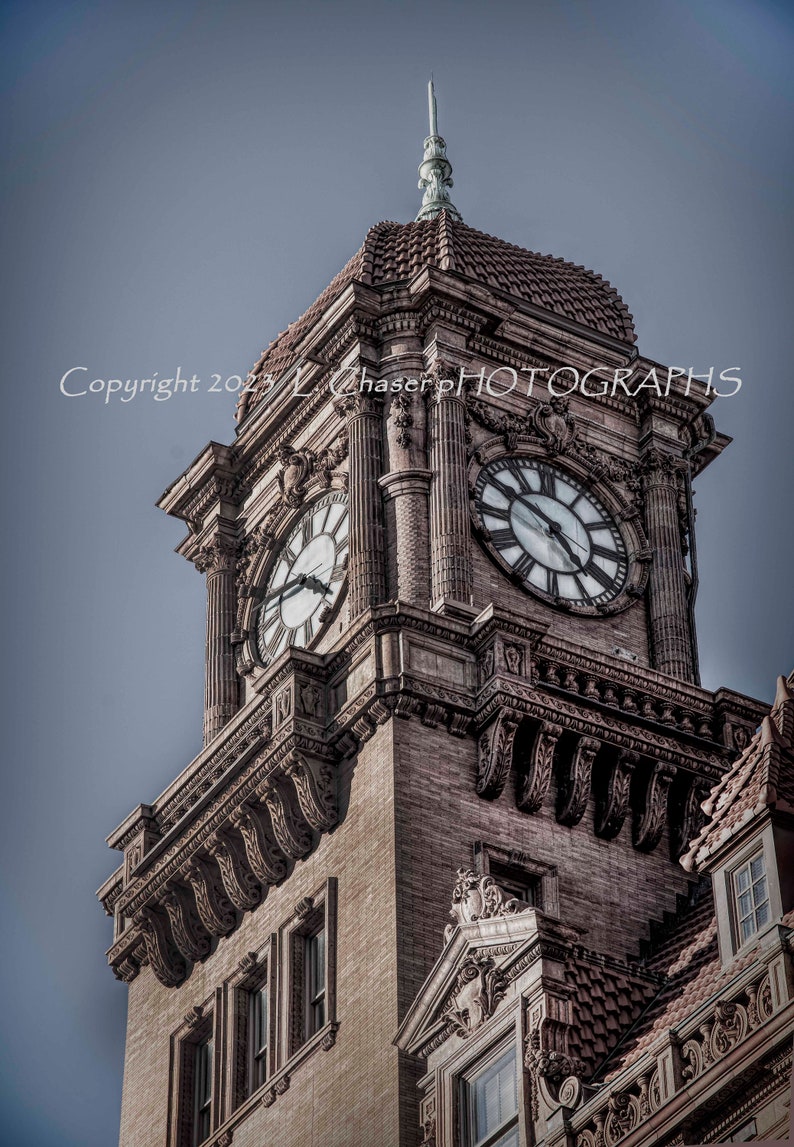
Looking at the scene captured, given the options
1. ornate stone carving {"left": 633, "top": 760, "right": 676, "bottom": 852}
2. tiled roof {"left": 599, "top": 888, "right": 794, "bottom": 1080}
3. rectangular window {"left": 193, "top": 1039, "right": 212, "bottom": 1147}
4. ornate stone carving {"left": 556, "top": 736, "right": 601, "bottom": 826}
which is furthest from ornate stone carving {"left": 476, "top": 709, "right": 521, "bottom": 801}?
rectangular window {"left": 193, "top": 1039, "right": 212, "bottom": 1147}

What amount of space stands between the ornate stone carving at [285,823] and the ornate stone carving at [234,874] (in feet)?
3.68

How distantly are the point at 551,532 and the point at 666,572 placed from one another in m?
2.62

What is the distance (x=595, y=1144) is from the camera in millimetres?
39281

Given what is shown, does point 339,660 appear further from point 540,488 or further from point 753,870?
point 753,870

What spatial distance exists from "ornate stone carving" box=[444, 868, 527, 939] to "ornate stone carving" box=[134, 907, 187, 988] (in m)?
10.8

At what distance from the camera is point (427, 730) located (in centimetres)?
5294

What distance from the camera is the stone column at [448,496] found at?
55875 mm

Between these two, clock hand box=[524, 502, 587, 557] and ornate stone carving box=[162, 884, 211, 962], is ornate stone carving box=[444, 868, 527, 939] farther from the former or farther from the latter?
clock hand box=[524, 502, 587, 557]

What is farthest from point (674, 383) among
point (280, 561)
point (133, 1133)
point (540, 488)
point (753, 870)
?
point (753, 870)

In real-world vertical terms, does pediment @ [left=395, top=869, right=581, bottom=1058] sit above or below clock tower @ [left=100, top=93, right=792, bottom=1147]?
below

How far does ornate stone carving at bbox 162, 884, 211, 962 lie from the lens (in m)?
55.5

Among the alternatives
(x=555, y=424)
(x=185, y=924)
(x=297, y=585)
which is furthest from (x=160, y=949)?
(x=555, y=424)

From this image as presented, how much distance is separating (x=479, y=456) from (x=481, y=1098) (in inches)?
718

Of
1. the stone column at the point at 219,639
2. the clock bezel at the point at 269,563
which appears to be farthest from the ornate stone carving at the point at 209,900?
the clock bezel at the point at 269,563
